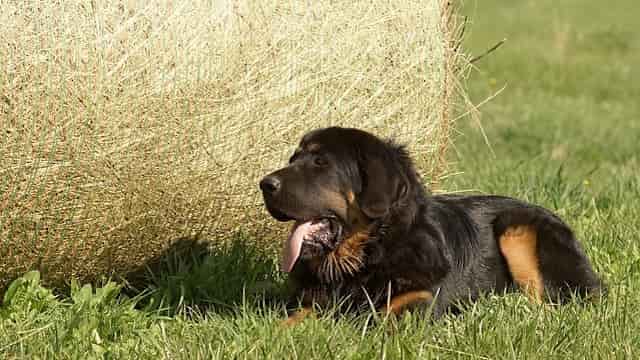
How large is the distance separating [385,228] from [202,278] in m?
0.98

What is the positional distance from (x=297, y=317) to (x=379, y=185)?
588mm

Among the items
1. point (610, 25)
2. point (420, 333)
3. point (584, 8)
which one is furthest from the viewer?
point (584, 8)

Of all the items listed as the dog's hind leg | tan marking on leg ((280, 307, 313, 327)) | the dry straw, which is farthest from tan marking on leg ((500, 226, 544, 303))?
tan marking on leg ((280, 307, 313, 327))

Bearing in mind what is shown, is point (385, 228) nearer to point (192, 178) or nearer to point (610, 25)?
point (192, 178)

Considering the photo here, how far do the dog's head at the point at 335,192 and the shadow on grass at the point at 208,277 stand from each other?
525 millimetres

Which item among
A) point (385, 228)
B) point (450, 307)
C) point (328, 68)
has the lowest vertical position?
point (450, 307)

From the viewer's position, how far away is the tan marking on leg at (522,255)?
541 cm

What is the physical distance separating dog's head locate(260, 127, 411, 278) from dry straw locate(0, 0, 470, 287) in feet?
1.84

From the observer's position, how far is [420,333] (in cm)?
416

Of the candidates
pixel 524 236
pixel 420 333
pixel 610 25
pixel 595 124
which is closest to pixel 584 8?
pixel 610 25

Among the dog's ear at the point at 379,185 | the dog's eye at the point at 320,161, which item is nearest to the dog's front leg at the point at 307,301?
the dog's ear at the point at 379,185

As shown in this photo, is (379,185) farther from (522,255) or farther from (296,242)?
(522,255)

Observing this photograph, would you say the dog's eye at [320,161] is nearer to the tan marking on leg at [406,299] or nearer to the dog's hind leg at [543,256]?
the tan marking on leg at [406,299]

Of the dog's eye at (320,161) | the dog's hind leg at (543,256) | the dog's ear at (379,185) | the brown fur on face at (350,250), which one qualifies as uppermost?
the dog's eye at (320,161)
